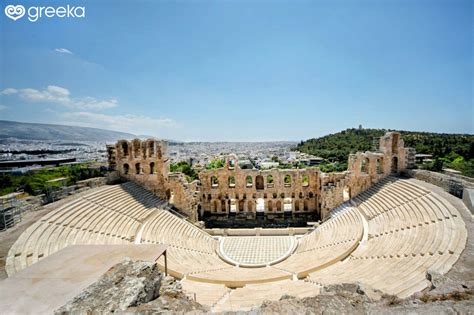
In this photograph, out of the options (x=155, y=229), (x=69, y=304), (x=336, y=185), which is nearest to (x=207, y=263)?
(x=155, y=229)

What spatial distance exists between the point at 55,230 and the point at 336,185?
22459 mm

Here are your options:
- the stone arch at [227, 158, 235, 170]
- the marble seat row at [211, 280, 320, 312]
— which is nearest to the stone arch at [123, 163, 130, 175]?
the stone arch at [227, 158, 235, 170]

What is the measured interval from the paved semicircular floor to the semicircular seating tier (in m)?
0.61

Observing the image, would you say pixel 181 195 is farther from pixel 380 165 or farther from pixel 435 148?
pixel 435 148

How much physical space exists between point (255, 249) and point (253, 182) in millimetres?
9067

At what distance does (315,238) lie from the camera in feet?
62.8

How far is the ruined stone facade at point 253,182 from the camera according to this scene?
22797 millimetres

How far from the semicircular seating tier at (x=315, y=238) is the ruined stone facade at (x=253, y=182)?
1.78 m

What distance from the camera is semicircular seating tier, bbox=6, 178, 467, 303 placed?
10.3 meters

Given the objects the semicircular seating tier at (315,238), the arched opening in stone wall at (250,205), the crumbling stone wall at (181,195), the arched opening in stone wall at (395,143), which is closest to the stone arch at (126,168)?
the semicircular seating tier at (315,238)

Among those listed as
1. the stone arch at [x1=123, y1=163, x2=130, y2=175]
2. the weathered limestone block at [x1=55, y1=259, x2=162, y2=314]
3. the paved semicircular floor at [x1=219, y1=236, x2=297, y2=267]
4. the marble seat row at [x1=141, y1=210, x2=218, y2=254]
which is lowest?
the paved semicircular floor at [x1=219, y1=236, x2=297, y2=267]

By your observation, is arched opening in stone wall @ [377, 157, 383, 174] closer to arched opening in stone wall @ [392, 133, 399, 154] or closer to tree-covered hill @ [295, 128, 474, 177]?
arched opening in stone wall @ [392, 133, 399, 154]

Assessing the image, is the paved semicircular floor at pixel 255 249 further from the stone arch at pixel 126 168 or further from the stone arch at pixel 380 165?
the stone arch at pixel 126 168

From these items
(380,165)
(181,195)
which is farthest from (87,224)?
(380,165)
